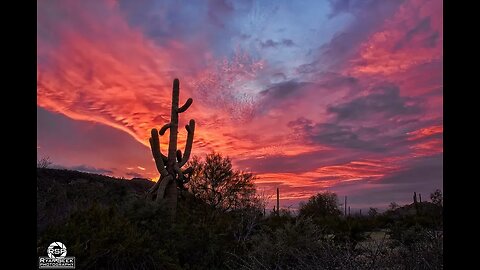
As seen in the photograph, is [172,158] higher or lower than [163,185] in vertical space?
higher

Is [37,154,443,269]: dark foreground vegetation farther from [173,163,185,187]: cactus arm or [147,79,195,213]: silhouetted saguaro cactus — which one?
[173,163,185,187]: cactus arm

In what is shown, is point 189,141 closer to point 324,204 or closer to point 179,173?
point 179,173

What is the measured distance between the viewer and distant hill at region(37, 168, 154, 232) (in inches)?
545

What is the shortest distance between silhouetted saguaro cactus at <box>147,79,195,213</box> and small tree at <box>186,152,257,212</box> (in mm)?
5712

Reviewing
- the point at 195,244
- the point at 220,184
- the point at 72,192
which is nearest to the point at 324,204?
the point at 220,184

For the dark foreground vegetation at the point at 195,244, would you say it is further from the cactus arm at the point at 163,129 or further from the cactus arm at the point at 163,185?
the cactus arm at the point at 163,129

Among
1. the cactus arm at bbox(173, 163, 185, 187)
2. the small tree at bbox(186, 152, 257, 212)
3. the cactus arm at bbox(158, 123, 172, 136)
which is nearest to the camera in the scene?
the cactus arm at bbox(173, 163, 185, 187)

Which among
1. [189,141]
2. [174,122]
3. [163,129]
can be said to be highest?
[174,122]

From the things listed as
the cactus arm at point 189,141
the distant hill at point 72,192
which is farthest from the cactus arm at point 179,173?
the distant hill at point 72,192

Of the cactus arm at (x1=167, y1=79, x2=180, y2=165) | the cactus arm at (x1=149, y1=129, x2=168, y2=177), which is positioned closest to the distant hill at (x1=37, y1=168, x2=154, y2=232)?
the cactus arm at (x1=149, y1=129, x2=168, y2=177)

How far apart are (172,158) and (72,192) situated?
9919 mm

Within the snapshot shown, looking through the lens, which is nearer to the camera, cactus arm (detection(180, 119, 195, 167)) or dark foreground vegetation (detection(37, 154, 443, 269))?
dark foreground vegetation (detection(37, 154, 443, 269))

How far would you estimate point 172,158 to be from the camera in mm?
18891
